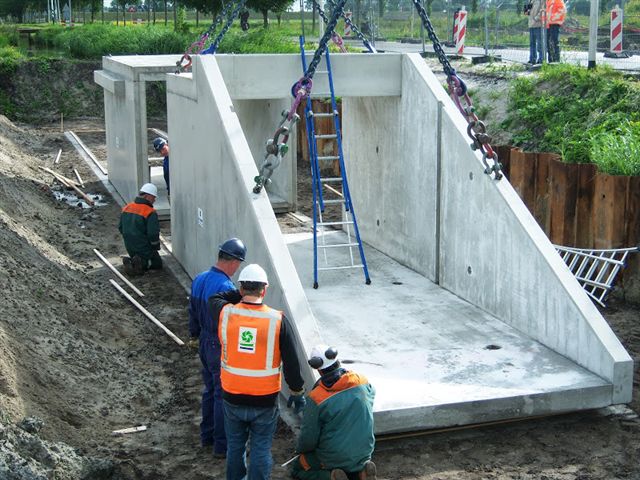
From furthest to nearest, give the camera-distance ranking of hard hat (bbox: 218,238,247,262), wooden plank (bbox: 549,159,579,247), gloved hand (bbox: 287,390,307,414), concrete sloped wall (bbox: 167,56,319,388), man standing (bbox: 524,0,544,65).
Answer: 1. man standing (bbox: 524,0,544,65)
2. wooden plank (bbox: 549,159,579,247)
3. concrete sloped wall (bbox: 167,56,319,388)
4. hard hat (bbox: 218,238,247,262)
5. gloved hand (bbox: 287,390,307,414)

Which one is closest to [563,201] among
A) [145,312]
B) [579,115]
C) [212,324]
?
[579,115]

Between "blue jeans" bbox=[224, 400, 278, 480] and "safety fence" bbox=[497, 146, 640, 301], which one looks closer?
"blue jeans" bbox=[224, 400, 278, 480]

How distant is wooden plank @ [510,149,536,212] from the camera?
1360 centimetres

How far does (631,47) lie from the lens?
23297mm

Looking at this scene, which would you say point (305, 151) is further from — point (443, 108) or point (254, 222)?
point (254, 222)

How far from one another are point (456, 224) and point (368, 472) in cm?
503

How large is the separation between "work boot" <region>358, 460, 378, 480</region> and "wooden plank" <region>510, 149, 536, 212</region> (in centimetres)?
726

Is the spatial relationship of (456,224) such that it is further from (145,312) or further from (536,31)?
(536,31)

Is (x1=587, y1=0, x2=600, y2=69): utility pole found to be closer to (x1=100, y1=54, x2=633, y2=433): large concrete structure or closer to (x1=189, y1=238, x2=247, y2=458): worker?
(x1=100, y1=54, x2=633, y2=433): large concrete structure

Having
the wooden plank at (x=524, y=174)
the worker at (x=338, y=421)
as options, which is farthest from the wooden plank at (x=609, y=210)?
the worker at (x=338, y=421)

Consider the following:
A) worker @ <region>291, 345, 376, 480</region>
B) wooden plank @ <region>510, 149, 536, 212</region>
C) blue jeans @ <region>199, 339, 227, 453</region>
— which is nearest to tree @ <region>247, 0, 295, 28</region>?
wooden plank @ <region>510, 149, 536, 212</region>

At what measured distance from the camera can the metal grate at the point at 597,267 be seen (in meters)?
11.9

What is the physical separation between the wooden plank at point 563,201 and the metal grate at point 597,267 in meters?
0.36

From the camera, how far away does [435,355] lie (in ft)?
31.7
